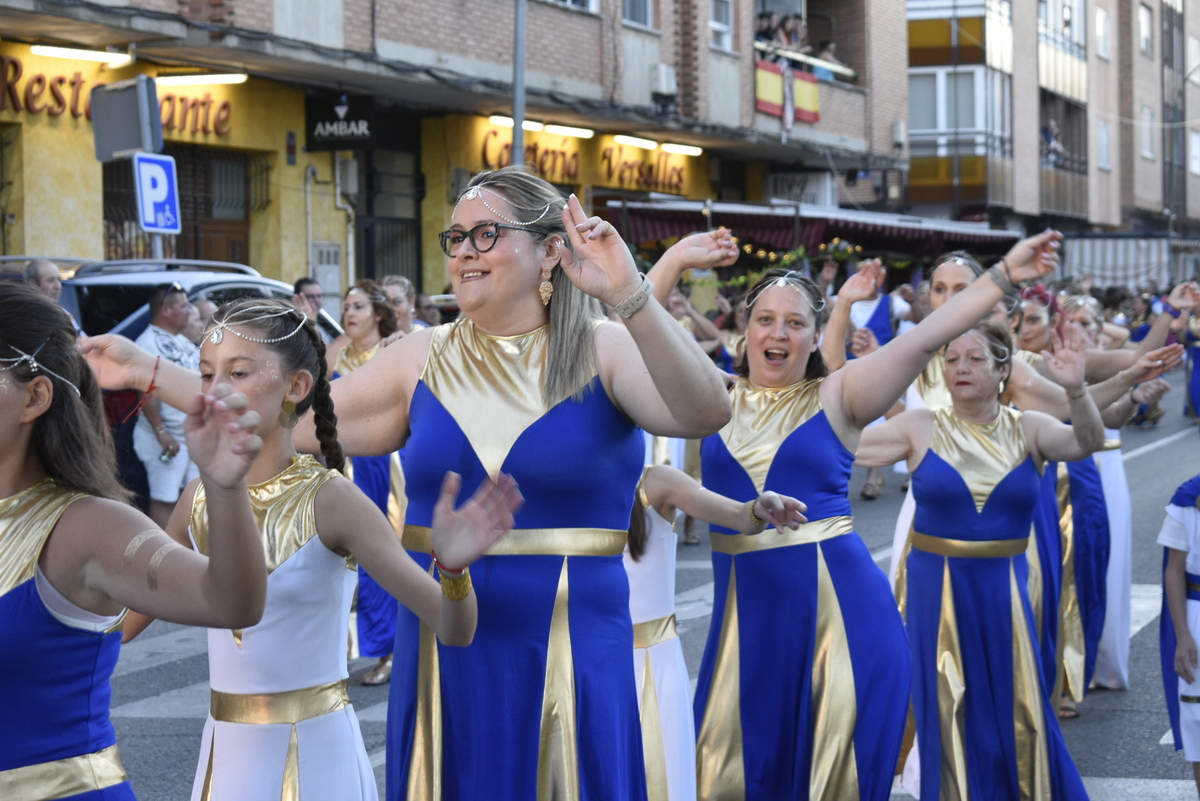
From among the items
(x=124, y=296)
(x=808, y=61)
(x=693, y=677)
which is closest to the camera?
(x=693, y=677)

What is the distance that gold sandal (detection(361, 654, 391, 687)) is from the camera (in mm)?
7254

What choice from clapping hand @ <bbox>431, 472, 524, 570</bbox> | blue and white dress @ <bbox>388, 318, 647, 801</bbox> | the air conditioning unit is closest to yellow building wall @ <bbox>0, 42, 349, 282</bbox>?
the air conditioning unit

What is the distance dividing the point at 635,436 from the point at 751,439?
1.60 m

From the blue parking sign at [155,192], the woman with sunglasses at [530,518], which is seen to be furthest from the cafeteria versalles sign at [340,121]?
the woman with sunglasses at [530,518]

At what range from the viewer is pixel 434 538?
2668mm

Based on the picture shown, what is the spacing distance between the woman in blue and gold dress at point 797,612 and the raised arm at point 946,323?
0.10m

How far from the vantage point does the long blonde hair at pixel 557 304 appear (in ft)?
10.3

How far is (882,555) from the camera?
1075 centimetres

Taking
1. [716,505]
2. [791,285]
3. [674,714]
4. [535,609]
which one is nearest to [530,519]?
[535,609]

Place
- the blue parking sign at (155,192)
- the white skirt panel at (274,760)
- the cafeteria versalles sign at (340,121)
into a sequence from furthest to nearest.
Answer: the cafeteria versalles sign at (340,121)
the blue parking sign at (155,192)
the white skirt panel at (274,760)

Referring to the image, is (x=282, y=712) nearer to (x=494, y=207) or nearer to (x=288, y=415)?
(x=288, y=415)

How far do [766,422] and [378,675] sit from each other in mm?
3335

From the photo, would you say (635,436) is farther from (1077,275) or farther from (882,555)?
(1077,275)

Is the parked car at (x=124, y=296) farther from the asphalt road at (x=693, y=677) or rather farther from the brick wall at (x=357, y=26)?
the brick wall at (x=357, y=26)
